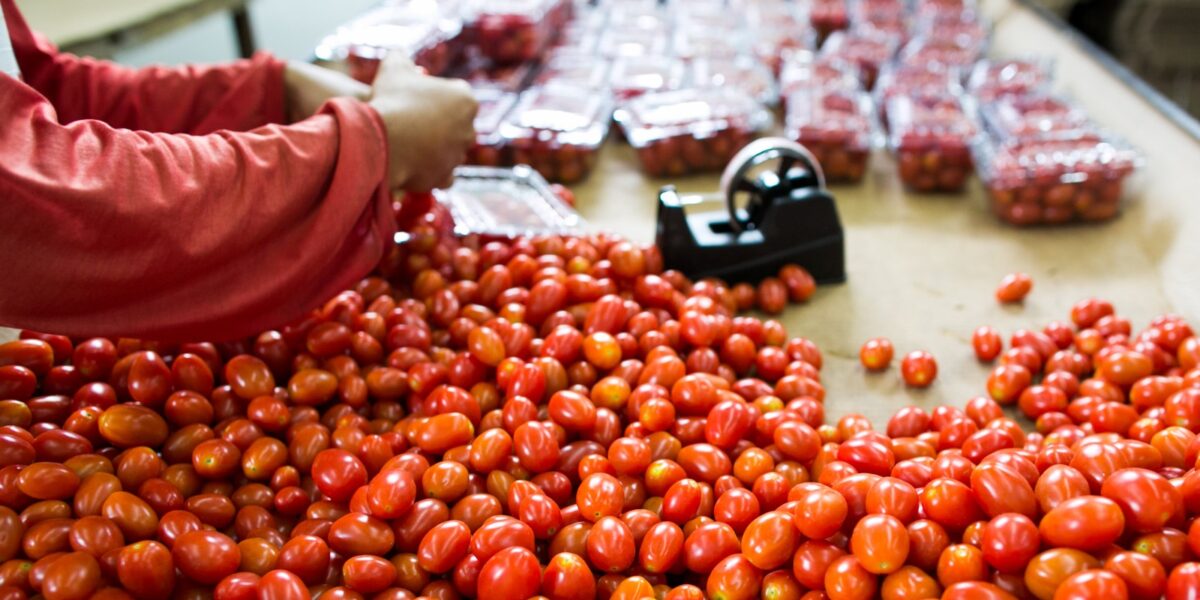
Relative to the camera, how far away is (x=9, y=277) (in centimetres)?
122

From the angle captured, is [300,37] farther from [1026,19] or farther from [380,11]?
[1026,19]

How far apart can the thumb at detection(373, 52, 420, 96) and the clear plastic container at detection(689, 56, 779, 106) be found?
119cm

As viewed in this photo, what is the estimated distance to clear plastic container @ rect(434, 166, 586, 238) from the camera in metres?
2.17

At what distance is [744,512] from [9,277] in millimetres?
1013

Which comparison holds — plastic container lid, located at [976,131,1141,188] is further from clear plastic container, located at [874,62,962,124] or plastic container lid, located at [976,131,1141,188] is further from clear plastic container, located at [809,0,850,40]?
clear plastic container, located at [809,0,850,40]

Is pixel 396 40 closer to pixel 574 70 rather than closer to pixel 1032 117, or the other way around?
pixel 574 70

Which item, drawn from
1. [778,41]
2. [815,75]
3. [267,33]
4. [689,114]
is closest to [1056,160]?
[815,75]

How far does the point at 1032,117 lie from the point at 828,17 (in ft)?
3.73

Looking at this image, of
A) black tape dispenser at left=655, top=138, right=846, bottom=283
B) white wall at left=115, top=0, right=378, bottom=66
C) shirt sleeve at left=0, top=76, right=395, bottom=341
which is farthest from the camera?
white wall at left=115, top=0, right=378, bottom=66

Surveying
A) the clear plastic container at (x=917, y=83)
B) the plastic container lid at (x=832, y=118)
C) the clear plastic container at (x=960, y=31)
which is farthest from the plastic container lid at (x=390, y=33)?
the clear plastic container at (x=960, y=31)

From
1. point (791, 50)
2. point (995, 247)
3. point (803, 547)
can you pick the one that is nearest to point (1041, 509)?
point (803, 547)

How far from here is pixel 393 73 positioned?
189cm

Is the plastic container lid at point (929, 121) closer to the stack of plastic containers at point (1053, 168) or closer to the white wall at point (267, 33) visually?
the stack of plastic containers at point (1053, 168)

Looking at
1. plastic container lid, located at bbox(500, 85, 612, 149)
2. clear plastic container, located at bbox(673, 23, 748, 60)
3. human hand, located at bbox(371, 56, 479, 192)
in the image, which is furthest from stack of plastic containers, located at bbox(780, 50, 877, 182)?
human hand, located at bbox(371, 56, 479, 192)
